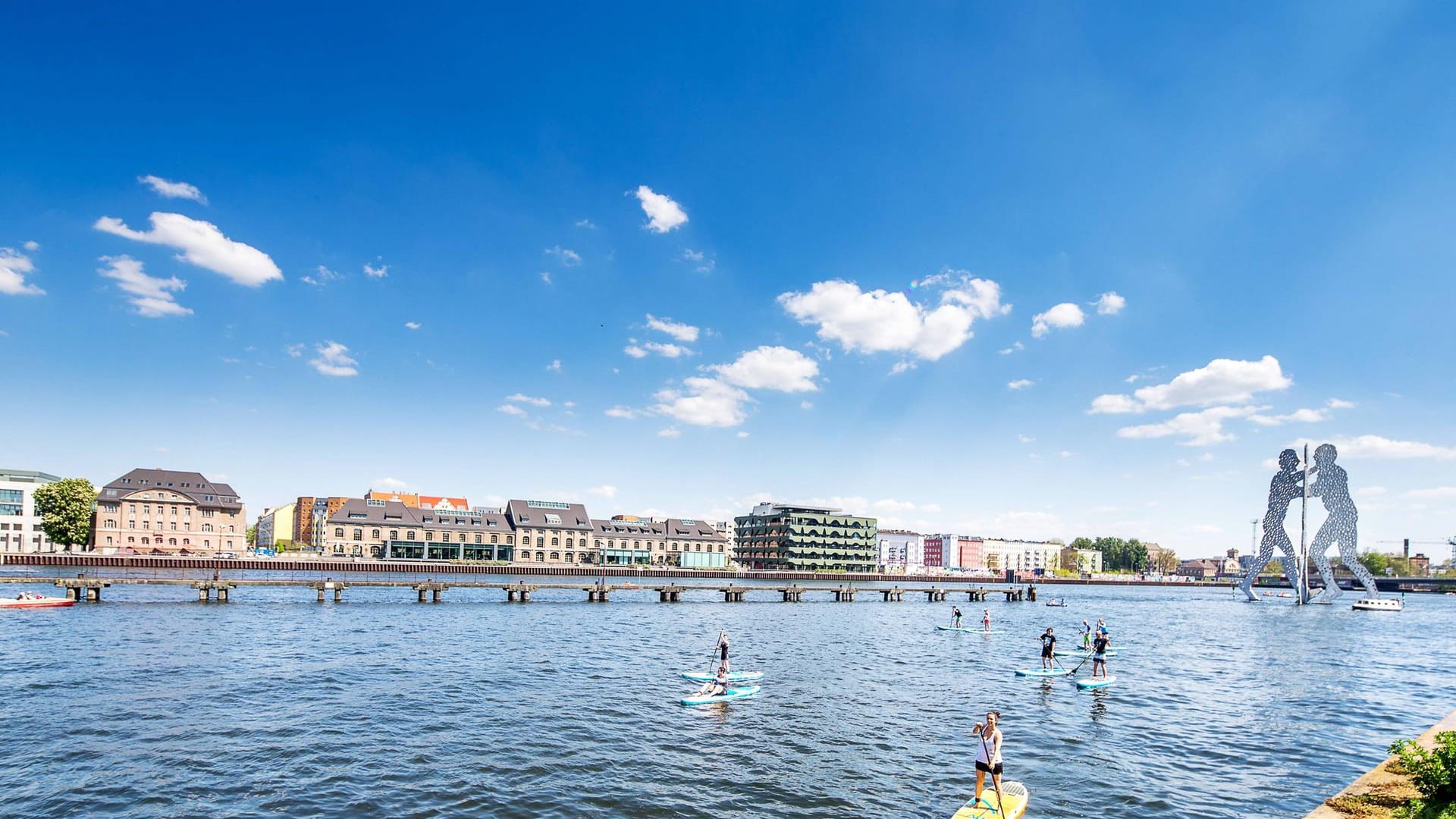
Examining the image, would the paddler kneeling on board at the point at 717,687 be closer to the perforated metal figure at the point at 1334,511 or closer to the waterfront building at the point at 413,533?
the perforated metal figure at the point at 1334,511

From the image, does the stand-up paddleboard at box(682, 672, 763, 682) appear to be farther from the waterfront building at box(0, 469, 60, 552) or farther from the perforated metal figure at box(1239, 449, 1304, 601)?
the waterfront building at box(0, 469, 60, 552)

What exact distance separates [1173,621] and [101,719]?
103235mm

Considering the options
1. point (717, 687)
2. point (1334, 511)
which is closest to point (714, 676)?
point (717, 687)

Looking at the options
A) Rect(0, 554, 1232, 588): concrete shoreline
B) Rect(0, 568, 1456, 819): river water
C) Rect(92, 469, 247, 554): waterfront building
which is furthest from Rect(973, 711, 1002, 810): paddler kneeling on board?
Result: Rect(92, 469, 247, 554): waterfront building

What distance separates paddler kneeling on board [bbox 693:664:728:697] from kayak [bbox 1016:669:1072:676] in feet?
63.6

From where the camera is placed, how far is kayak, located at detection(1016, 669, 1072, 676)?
45625 millimetres

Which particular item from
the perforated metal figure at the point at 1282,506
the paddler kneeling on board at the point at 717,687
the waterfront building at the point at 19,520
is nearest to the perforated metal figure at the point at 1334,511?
the perforated metal figure at the point at 1282,506

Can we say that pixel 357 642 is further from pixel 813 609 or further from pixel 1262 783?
→ pixel 813 609

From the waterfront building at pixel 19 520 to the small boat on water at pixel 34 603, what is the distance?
419 feet

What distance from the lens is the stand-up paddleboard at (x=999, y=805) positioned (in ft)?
67.2

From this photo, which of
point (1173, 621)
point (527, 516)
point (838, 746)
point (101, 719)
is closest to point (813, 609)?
point (1173, 621)

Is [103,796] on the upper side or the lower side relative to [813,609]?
upper

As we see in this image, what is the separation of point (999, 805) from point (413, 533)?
176m

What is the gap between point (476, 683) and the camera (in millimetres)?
39719
